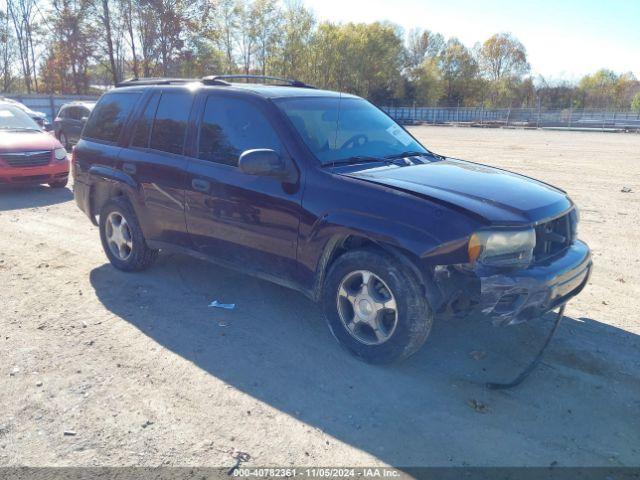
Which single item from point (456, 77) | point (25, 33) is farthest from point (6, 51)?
point (456, 77)

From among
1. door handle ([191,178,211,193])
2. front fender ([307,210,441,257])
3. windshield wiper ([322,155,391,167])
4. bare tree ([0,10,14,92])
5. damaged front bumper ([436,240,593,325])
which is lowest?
damaged front bumper ([436,240,593,325])

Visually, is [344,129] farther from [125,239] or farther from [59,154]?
[59,154]

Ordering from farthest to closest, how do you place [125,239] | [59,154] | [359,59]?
[359,59] < [59,154] < [125,239]

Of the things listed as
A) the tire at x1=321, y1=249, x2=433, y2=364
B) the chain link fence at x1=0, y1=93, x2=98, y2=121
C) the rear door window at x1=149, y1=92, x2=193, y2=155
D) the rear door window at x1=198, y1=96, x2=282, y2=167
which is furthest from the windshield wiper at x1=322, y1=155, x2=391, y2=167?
the chain link fence at x1=0, y1=93, x2=98, y2=121

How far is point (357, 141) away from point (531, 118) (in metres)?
54.9

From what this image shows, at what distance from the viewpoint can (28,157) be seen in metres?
10.2

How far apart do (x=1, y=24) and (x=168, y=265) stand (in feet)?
154

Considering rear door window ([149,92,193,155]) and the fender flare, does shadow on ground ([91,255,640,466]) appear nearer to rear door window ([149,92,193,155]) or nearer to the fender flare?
the fender flare

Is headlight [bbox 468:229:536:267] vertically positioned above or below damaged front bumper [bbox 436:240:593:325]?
above

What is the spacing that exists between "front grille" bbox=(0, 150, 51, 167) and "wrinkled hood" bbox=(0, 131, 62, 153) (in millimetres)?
93

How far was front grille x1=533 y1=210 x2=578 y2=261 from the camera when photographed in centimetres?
363

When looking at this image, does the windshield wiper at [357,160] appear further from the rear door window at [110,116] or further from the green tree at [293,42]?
the green tree at [293,42]

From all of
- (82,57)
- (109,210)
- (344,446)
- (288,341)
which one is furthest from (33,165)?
(82,57)

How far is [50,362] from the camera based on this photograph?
3.83m
